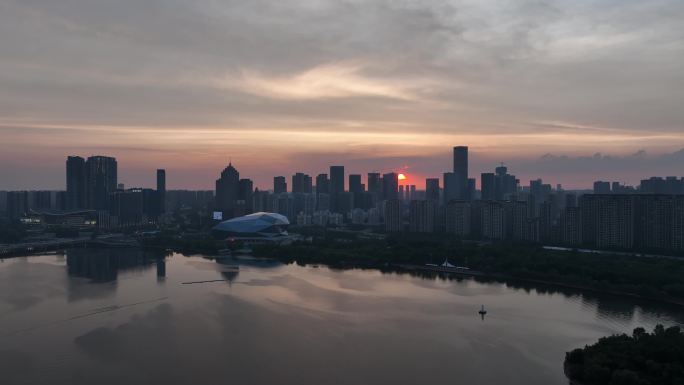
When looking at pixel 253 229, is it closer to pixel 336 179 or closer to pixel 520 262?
pixel 520 262

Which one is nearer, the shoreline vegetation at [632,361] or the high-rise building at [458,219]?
the shoreline vegetation at [632,361]

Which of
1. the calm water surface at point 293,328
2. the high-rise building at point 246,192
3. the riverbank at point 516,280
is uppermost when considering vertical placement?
the high-rise building at point 246,192

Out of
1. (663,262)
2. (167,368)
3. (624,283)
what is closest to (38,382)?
(167,368)

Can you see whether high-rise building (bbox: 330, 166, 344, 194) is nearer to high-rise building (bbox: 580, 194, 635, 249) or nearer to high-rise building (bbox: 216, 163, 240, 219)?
high-rise building (bbox: 216, 163, 240, 219)

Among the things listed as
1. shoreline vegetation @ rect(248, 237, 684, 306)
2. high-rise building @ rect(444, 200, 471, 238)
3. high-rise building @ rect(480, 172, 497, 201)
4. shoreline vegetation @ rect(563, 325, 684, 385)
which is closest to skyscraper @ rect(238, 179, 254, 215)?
high-rise building @ rect(444, 200, 471, 238)

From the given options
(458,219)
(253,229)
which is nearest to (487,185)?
(458,219)

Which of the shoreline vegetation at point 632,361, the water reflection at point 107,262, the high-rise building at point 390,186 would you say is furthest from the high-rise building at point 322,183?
the shoreline vegetation at point 632,361

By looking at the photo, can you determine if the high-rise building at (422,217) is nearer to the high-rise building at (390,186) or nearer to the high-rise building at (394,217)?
the high-rise building at (394,217)

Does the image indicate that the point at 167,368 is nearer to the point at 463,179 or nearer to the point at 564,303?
the point at 564,303
